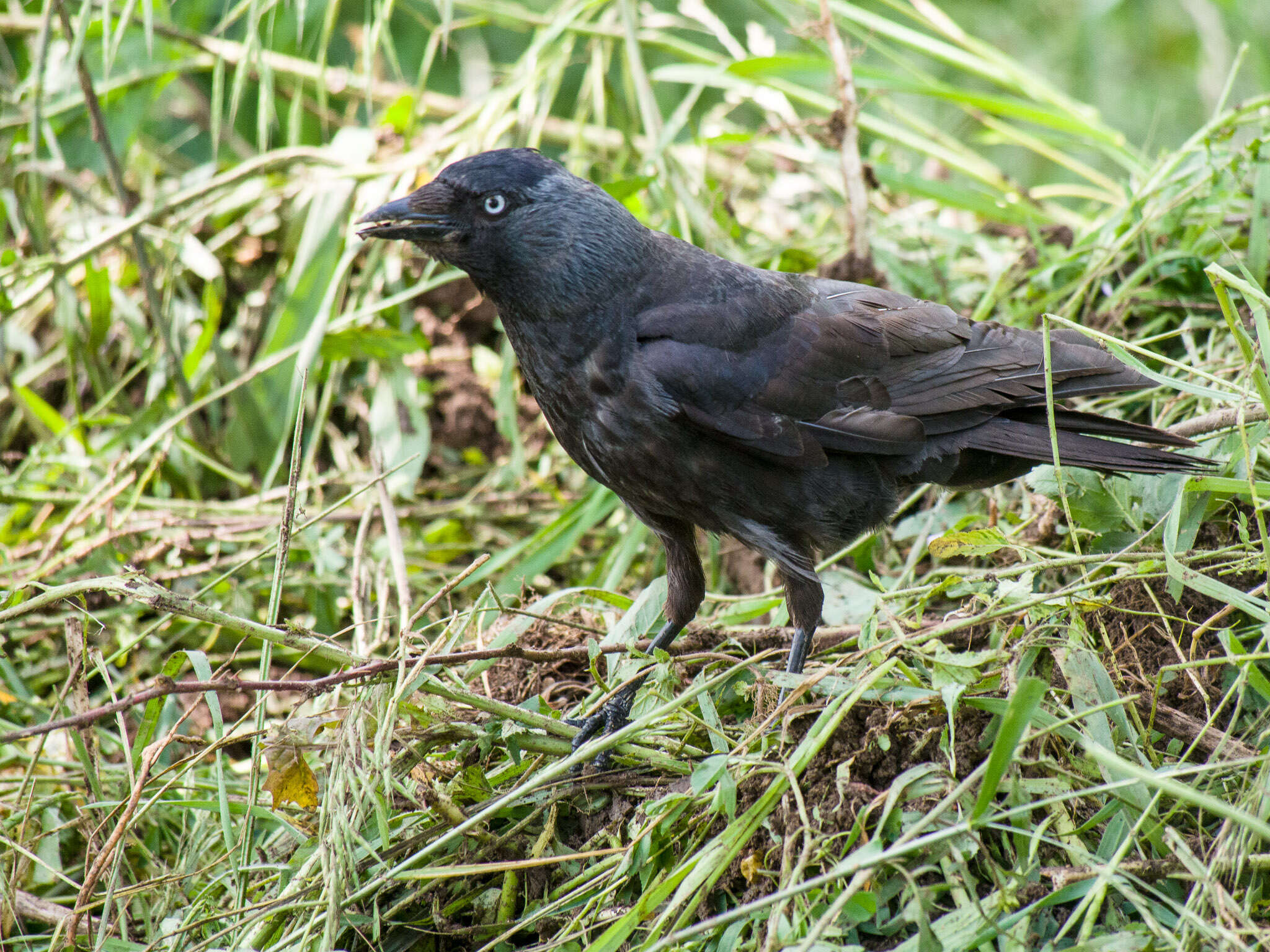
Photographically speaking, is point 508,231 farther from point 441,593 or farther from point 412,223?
point 441,593

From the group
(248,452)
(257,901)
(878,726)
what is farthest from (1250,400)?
(248,452)

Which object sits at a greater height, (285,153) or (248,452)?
(285,153)

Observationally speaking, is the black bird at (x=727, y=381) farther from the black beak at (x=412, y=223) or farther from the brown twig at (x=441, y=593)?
the brown twig at (x=441, y=593)

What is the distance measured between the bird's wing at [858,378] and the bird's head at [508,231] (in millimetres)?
219

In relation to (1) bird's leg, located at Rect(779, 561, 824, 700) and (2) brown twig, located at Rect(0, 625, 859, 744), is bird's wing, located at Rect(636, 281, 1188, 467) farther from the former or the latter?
(2) brown twig, located at Rect(0, 625, 859, 744)

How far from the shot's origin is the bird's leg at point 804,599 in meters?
2.59

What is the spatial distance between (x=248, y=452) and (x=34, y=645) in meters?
0.88

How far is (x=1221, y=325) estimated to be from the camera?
9.80 feet

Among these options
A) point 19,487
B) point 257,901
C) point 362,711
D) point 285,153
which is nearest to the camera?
point 362,711

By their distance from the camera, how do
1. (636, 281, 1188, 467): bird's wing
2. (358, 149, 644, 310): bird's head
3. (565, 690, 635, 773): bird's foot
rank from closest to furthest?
(565, 690, 635, 773): bird's foot, (636, 281, 1188, 467): bird's wing, (358, 149, 644, 310): bird's head

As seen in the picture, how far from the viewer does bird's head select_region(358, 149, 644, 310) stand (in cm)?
266

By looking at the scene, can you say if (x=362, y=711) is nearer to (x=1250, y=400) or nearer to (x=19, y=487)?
(x=1250, y=400)

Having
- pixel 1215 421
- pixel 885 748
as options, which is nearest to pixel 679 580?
pixel 885 748

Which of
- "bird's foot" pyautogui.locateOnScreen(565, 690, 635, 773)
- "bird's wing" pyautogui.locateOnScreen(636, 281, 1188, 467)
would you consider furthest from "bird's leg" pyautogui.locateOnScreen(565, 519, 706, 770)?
"bird's wing" pyautogui.locateOnScreen(636, 281, 1188, 467)
